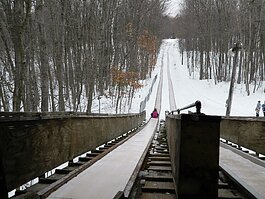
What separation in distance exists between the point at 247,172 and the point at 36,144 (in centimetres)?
321

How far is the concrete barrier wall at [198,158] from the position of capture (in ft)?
12.0

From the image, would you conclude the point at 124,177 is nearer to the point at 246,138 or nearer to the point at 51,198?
the point at 51,198

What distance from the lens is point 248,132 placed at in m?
7.11

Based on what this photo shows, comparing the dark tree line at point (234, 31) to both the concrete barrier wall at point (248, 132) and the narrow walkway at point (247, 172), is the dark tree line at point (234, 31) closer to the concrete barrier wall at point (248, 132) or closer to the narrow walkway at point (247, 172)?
the concrete barrier wall at point (248, 132)

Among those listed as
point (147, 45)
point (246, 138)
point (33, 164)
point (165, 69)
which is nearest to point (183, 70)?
point (165, 69)

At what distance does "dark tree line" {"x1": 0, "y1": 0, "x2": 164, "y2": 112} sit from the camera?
8577mm

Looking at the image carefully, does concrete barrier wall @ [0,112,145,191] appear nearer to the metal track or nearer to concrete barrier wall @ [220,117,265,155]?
the metal track

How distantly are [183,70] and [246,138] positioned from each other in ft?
195

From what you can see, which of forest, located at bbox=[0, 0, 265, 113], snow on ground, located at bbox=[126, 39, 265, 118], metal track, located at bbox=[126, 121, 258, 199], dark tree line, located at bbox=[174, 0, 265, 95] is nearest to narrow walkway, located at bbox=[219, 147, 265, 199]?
metal track, located at bbox=[126, 121, 258, 199]

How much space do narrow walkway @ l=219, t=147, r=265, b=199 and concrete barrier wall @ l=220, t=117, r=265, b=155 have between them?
0.36 metres

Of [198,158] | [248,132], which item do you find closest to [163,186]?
[198,158]

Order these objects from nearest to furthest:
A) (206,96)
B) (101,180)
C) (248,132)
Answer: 1. (101,180)
2. (248,132)
3. (206,96)

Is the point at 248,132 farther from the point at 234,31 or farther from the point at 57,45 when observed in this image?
the point at 234,31

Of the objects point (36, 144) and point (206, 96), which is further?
point (206, 96)
